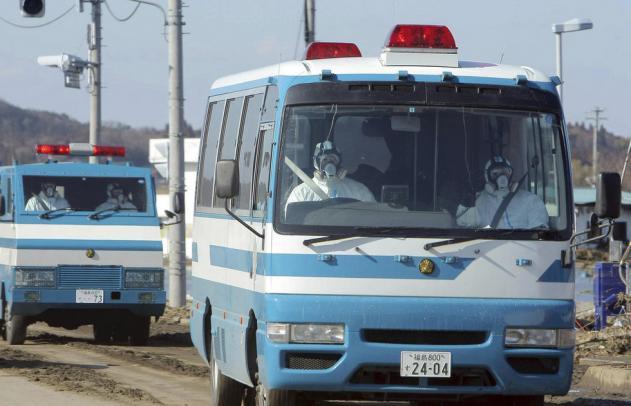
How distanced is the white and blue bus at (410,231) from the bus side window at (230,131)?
1330 mm

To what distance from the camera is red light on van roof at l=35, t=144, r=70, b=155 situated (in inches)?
848

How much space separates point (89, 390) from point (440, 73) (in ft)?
19.7

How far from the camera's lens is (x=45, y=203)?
20.9 metres

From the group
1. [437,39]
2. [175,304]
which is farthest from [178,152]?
[437,39]

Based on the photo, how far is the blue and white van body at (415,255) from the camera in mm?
9938

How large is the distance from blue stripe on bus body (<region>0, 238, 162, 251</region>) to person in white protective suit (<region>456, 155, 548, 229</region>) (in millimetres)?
11174

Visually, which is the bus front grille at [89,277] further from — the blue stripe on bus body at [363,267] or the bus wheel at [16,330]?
the blue stripe on bus body at [363,267]

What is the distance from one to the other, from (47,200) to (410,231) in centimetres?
1180

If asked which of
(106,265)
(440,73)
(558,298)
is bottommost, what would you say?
(106,265)

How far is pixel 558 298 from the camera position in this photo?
399 inches

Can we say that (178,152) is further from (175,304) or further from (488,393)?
(488,393)

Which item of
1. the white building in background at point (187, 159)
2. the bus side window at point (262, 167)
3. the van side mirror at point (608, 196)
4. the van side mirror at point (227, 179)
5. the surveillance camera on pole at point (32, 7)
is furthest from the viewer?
the white building in background at point (187, 159)

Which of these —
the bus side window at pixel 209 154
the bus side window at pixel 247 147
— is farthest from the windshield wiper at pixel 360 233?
the bus side window at pixel 209 154

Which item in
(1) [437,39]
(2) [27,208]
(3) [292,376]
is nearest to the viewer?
(3) [292,376]
